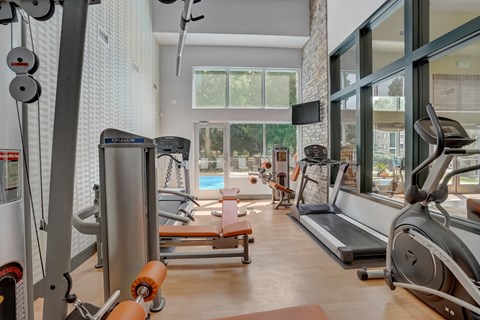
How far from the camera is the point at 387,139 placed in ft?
15.5

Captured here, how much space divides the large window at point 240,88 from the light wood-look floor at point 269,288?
495 centimetres

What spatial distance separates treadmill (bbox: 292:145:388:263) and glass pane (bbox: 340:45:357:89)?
5.05 ft

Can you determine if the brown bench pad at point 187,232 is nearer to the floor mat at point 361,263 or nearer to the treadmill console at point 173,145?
the floor mat at point 361,263

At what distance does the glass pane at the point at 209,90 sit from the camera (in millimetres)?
7621

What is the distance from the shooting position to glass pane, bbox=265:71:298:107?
774 centimetres

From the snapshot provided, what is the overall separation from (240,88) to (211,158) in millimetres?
2202

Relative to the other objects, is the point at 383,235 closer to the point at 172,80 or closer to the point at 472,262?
the point at 472,262

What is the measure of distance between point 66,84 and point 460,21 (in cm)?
388

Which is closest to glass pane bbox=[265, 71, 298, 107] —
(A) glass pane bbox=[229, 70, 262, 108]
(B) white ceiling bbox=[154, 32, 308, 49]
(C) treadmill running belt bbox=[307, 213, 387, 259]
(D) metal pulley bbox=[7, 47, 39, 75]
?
(A) glass pane bbox=[229, 70, 262, 108]

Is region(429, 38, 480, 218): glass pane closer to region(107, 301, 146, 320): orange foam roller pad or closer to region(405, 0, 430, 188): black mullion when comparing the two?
region(405, 0, 430, 188): black mullion

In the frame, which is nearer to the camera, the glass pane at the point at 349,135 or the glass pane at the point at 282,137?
the glass pane at the point at 349,135

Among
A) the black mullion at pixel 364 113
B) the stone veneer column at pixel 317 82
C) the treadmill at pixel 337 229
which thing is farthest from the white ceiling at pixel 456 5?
the stone veneer column at pixel 317 82

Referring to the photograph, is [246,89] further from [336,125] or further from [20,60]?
[20,60]

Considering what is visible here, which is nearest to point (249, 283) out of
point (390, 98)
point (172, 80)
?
point (390, 98)
